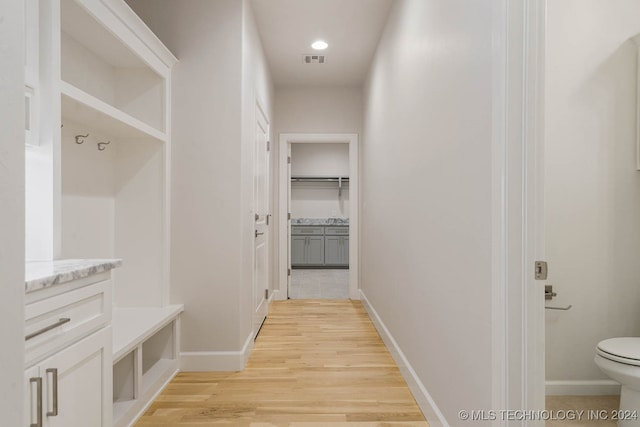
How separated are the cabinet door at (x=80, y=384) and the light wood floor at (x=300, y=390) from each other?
69cm

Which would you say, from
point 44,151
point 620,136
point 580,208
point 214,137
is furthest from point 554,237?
point 44,151

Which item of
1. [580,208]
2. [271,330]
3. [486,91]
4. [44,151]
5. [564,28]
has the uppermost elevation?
[564,28]

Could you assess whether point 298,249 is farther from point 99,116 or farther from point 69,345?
point 69,345

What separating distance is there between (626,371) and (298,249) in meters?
6.08

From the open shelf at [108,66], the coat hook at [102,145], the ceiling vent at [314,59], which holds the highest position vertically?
the ceiling vent at [314,59]

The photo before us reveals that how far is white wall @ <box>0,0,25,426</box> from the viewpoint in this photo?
51 centimetres

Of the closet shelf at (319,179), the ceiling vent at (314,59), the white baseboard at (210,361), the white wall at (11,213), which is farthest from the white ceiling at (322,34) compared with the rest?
the closet shelf at (319,179)

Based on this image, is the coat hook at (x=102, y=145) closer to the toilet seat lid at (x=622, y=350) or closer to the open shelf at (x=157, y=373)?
the open shelf at (x=157, y=373)

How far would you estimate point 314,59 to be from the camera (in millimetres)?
3975

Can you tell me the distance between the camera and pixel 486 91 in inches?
49.4

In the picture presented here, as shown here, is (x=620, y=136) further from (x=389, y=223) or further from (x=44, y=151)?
(x=44, y=151)

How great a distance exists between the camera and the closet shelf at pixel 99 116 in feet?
5.28

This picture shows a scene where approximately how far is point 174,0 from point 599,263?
10.4 ft

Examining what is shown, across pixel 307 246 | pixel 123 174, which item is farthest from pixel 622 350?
pixel 307 246
